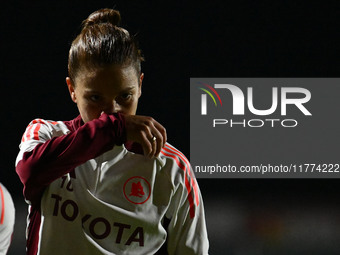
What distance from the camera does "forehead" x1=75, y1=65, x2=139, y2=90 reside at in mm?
635

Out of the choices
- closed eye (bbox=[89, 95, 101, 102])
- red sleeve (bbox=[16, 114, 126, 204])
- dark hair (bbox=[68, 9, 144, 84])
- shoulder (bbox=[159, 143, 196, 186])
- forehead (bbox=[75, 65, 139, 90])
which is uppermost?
dark hair (bbox=[68, 9, 144, 84])

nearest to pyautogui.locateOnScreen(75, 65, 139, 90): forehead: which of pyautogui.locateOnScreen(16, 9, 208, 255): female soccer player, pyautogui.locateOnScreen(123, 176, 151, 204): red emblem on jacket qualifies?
pyautogui.locateOnScreen(16, 9, 208, 255): female soccer player

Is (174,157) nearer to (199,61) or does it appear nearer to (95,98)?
(95,98)

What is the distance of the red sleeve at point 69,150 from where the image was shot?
572 mm

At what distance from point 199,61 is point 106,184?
1977 mm

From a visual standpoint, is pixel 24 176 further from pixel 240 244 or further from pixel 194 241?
pixel 240 244

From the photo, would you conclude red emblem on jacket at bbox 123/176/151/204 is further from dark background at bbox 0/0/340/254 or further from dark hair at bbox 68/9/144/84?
dark background at bbox 0/0/340/254

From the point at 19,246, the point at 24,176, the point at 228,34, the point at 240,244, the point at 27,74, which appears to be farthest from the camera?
the point at 228,34

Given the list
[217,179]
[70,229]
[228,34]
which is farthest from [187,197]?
[228,34]

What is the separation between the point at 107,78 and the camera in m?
0.64

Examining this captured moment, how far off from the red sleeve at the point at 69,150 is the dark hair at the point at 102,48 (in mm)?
94

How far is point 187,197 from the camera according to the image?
2.17ft

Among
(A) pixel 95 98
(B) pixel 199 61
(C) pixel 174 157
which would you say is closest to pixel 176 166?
(C) pixel 174 157

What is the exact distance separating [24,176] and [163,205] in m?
0.17
